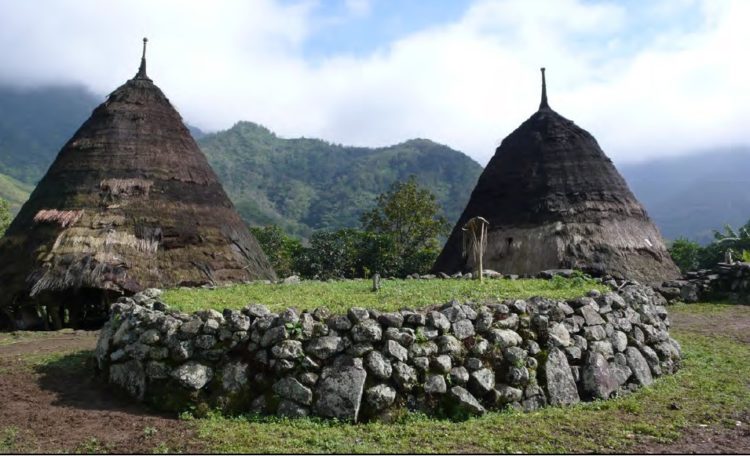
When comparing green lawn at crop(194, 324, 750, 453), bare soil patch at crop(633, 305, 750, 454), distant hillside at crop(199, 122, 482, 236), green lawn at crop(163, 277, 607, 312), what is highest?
distant hillside at crop(199, 122, 482, 236)

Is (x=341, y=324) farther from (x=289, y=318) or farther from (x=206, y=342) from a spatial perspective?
(x=206, y=342)

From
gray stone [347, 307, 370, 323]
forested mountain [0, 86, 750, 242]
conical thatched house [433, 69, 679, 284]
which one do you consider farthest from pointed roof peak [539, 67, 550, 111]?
forested mountain [0, 86, 750, 242]

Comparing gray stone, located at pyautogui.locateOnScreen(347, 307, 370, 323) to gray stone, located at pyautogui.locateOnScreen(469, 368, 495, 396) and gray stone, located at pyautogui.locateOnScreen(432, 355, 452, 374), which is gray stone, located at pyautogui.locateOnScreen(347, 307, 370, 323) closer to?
gray stone, located at pyautogui.locateOnScreen(432, 355, 452, 374)

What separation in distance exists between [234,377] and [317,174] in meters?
111

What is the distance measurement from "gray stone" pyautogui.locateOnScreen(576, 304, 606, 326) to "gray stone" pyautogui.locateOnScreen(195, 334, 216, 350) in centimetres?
549

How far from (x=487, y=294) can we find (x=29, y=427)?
6.82 m

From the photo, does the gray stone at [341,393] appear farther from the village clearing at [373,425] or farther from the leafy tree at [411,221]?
the leafy tree at [411,221]

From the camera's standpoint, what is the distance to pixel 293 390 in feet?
25.7

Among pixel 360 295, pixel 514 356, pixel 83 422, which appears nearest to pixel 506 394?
pixel 514 356

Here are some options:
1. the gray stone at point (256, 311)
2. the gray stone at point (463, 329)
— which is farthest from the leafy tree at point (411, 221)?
the gray stone at point (256, 311)

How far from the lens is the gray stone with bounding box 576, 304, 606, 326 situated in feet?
31.2

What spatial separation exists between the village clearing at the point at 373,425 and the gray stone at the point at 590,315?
3.50 ft

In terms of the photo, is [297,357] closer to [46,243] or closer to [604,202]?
[46,243]

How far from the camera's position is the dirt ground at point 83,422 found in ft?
22.3
